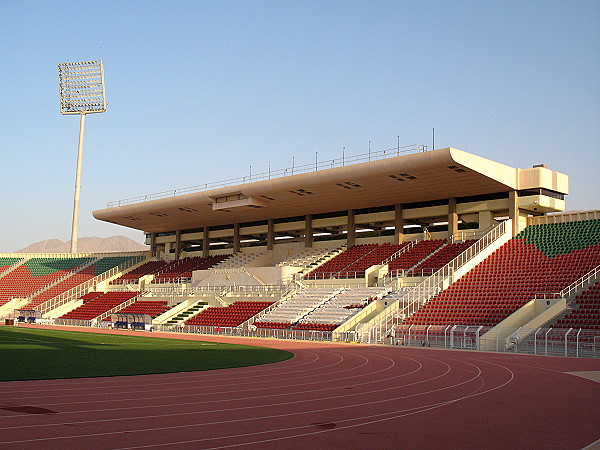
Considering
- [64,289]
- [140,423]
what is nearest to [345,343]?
[140,423]

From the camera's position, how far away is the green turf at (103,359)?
15688mm

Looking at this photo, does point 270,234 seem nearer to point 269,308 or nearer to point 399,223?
point 399,223

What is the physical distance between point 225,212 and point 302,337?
2058cm

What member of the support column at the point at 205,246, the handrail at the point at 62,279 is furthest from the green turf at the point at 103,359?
the support column at the point at 205,246

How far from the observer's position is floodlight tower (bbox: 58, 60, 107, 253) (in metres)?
69.6

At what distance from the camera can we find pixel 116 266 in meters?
64.8

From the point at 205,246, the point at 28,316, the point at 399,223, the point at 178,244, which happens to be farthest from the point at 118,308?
the point at 399,223

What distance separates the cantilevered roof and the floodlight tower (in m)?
16.0

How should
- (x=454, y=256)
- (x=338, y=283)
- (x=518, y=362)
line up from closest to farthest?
1. (x=518, y=362)
2. (x=454, y=256)
3. (x=338, y=283)

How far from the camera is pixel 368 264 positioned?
44.6m

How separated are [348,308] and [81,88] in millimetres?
45309

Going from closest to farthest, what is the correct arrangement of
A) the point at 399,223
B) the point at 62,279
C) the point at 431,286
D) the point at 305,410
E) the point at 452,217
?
the point at 305,410 → the point at 431,286 → the point at 452,217 → the point at 399,223 → the point at 62,279

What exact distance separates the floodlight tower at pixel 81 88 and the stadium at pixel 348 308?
14748 mm

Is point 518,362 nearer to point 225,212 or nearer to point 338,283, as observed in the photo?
point 338,283
